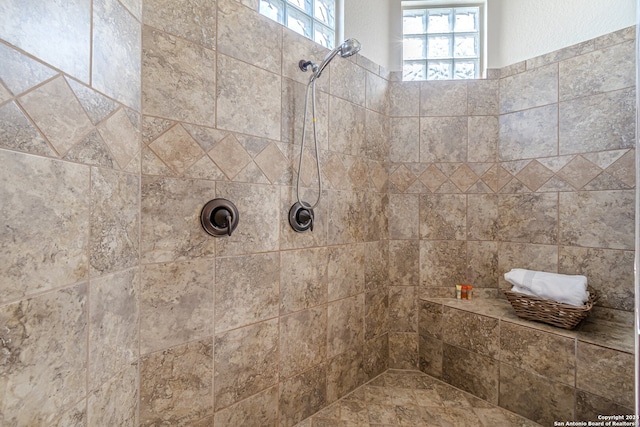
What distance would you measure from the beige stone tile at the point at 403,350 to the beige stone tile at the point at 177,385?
1.35 meters

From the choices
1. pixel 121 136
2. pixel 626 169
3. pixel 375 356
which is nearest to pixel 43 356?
pixel 121 136

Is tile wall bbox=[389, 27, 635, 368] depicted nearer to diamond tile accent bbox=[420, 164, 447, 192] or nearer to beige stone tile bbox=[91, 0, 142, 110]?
diamond tile accent bbox=[420, 164, 447, 192]

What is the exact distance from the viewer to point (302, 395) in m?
1.64

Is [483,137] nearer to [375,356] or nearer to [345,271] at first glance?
[345,271]

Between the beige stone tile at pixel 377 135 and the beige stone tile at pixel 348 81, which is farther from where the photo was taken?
the beige stone tile at pixel 377 135

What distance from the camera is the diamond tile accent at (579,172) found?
1.80 metres

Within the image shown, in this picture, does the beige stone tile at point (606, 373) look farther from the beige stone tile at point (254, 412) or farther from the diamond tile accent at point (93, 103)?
the diamond tile accent at point (93, 103)

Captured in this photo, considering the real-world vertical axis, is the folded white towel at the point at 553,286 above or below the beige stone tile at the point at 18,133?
below

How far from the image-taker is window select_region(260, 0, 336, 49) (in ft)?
5.49


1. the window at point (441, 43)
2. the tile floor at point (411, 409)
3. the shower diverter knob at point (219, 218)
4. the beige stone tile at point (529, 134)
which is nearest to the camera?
the shower diverter knob at point (219, 218)

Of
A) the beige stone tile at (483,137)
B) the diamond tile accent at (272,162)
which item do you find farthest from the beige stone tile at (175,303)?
the beige stone tile at (483,137)

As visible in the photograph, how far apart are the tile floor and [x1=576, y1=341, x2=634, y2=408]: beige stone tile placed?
0.39 meters

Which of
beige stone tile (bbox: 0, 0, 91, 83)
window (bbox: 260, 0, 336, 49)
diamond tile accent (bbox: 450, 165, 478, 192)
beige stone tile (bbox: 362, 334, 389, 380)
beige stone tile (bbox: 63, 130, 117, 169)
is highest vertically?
window (bbox: 260, 0, 336, 49)

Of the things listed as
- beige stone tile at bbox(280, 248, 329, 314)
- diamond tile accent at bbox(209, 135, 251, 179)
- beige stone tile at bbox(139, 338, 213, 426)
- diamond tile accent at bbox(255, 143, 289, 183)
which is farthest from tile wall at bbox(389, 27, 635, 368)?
beige stone tile at bbox(139, 338, 213, 426)
